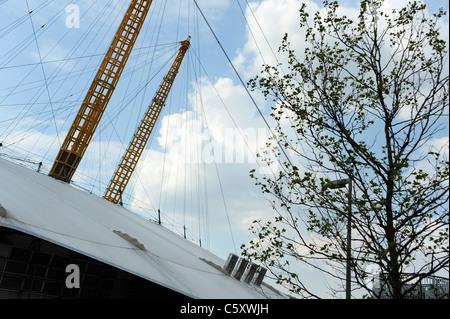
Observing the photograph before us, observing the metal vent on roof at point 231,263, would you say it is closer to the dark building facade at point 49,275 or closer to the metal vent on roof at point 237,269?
the metal vent on roof at point 237,269

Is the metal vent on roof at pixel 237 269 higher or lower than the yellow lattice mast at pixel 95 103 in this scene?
lower

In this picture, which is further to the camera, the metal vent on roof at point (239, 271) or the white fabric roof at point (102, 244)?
the metal vent on roof at point (239, 271)

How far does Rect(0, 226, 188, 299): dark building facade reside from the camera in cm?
1878

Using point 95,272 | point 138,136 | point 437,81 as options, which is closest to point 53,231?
point 95,272

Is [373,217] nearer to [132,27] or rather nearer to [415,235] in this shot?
[415,235]

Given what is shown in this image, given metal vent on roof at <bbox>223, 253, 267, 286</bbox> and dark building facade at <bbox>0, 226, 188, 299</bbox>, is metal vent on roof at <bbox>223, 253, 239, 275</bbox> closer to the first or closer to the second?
metal vent on roof at <bbox>223, 253, 267, 286</bbox>

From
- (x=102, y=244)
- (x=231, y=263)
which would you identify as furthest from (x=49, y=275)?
(x=231, y=263)

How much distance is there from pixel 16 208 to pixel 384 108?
13.5 metres

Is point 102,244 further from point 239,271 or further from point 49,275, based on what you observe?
point 239,271

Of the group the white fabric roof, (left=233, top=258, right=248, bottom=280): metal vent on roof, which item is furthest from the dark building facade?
(left=233, top=258, right=248, bottom=280): metal vent on roof

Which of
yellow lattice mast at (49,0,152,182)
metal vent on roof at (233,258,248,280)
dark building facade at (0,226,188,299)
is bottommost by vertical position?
dark building facade at (0,226,188,299)

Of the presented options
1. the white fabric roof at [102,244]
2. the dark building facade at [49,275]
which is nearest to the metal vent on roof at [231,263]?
the white fabric roof at [102,244]

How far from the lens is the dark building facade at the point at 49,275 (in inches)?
739

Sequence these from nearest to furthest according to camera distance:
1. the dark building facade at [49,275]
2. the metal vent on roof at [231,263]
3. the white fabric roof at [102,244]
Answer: the white fabric roof at [102,244]
the dark building facade at [49,275]
the metal vent on roof at [231,263]
